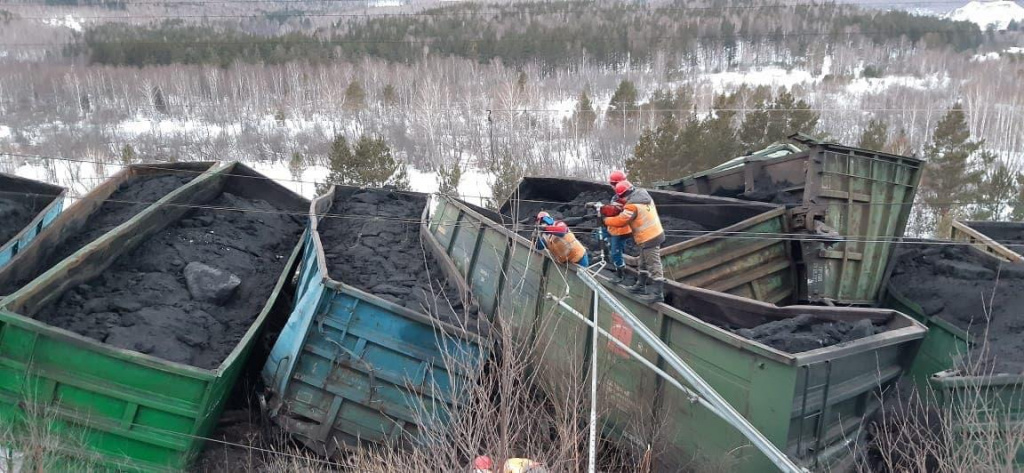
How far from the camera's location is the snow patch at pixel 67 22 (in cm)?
5184

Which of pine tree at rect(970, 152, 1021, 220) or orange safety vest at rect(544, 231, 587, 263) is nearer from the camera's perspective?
orange safety vest at rect(544, 231, 587, 263)

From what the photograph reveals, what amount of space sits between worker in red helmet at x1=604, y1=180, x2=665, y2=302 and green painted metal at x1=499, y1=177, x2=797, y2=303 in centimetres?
79

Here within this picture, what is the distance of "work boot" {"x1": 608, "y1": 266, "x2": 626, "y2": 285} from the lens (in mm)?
7097

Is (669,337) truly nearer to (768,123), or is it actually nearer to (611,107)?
(768,123)

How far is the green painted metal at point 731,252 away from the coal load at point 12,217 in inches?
335

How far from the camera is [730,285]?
820 cm

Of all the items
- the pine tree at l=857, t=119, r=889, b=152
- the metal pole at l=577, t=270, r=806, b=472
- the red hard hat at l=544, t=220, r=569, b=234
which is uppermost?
the red hard hat at l=544, t=220, r=569, b=234

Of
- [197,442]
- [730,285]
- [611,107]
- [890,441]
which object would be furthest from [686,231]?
[611,107]

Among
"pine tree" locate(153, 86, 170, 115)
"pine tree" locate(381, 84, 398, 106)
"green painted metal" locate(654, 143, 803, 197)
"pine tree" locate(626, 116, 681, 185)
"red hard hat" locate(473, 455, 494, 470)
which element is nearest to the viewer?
"red hard hat" locate(473, 455, 494, 470)

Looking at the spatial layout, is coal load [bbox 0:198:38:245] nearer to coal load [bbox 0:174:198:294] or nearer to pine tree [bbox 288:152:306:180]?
coal load [bbox 0:174:198:294]

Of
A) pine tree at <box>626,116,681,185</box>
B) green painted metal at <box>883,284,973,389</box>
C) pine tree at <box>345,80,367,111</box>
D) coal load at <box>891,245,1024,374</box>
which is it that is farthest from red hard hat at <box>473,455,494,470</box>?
pine tree at <box>345,80,367,111</box>

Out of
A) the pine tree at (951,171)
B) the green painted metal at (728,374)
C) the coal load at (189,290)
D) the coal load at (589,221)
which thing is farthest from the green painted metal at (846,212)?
the pine tree at (951,171)

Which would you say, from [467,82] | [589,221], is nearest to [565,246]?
[589,221]

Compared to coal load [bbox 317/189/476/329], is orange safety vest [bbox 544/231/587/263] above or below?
above
